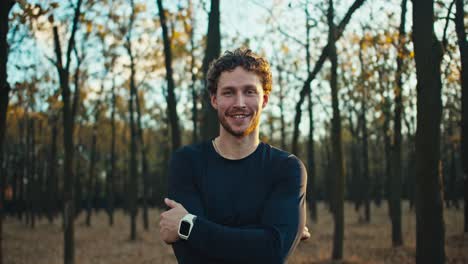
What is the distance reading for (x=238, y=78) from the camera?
8.92ft

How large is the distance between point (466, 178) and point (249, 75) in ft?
52.0

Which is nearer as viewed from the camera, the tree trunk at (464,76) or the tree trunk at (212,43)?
the tree trunk at (212,43)

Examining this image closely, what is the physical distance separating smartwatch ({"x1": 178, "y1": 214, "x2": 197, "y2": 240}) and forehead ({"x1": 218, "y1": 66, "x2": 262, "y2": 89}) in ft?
2.54

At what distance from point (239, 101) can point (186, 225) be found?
77cm

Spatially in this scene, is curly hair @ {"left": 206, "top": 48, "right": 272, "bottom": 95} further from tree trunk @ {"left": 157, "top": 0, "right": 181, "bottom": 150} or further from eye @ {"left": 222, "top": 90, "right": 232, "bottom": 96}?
tree trunk @ {"left": 157, "top": 0, "right": 181, "bottom": 150}

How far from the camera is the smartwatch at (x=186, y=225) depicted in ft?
8.60

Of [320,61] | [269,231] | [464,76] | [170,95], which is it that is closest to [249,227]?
[269,231]

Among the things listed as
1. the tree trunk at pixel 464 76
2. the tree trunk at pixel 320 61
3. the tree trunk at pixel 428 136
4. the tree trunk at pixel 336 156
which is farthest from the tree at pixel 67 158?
the tree trunk at pixel 464 76

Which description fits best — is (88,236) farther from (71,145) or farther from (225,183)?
(225,183)

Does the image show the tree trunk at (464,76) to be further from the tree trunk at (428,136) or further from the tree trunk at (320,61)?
the tree trunk at (428,136)

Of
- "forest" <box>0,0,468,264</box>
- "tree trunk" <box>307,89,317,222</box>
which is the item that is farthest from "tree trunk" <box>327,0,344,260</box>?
"tree trunk" <box>307,89,317,222</box>

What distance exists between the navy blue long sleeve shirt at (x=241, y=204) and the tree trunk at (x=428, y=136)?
512 centimetres

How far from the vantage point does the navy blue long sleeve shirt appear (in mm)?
2600

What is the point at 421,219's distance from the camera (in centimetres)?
739
